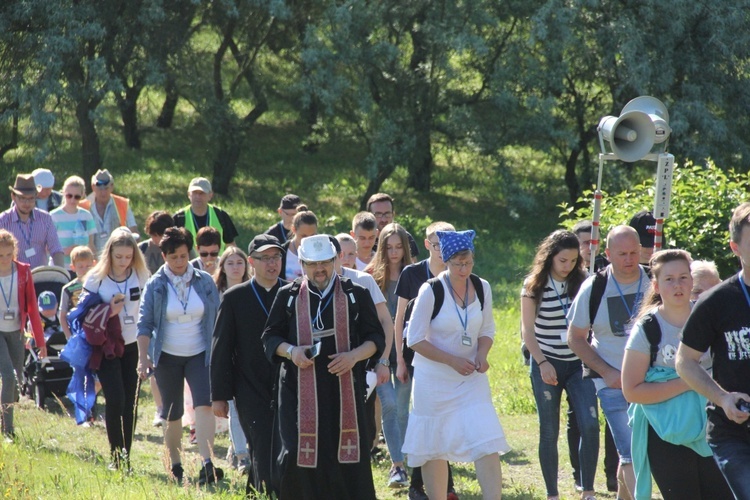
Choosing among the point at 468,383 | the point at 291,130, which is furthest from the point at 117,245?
the point at 291,130

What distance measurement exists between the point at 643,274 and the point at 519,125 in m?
16.7

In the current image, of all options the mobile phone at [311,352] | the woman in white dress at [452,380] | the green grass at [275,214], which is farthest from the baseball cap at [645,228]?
the mobile phone at [311,352]

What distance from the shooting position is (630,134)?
8227 millimetres

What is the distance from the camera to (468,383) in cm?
665

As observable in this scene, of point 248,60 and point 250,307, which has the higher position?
point 248,60

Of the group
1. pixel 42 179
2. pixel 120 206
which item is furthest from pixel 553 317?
pixel 42 179

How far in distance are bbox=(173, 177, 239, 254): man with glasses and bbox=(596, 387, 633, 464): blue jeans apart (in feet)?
19.4

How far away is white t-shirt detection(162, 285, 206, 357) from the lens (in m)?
8.07

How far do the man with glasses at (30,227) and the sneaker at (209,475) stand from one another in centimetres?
419

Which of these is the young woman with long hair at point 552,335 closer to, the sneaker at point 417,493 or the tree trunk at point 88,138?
the sneaker at point 417,493

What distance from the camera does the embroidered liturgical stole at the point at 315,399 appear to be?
20.9 feet

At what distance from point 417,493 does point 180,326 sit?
219 centimetres

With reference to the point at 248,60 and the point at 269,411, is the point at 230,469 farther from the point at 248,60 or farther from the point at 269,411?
the point at 248,60

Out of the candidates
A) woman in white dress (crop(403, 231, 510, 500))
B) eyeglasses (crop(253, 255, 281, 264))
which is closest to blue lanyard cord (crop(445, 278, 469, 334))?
woman in white dress (crop(403, 231, 510, 500))
